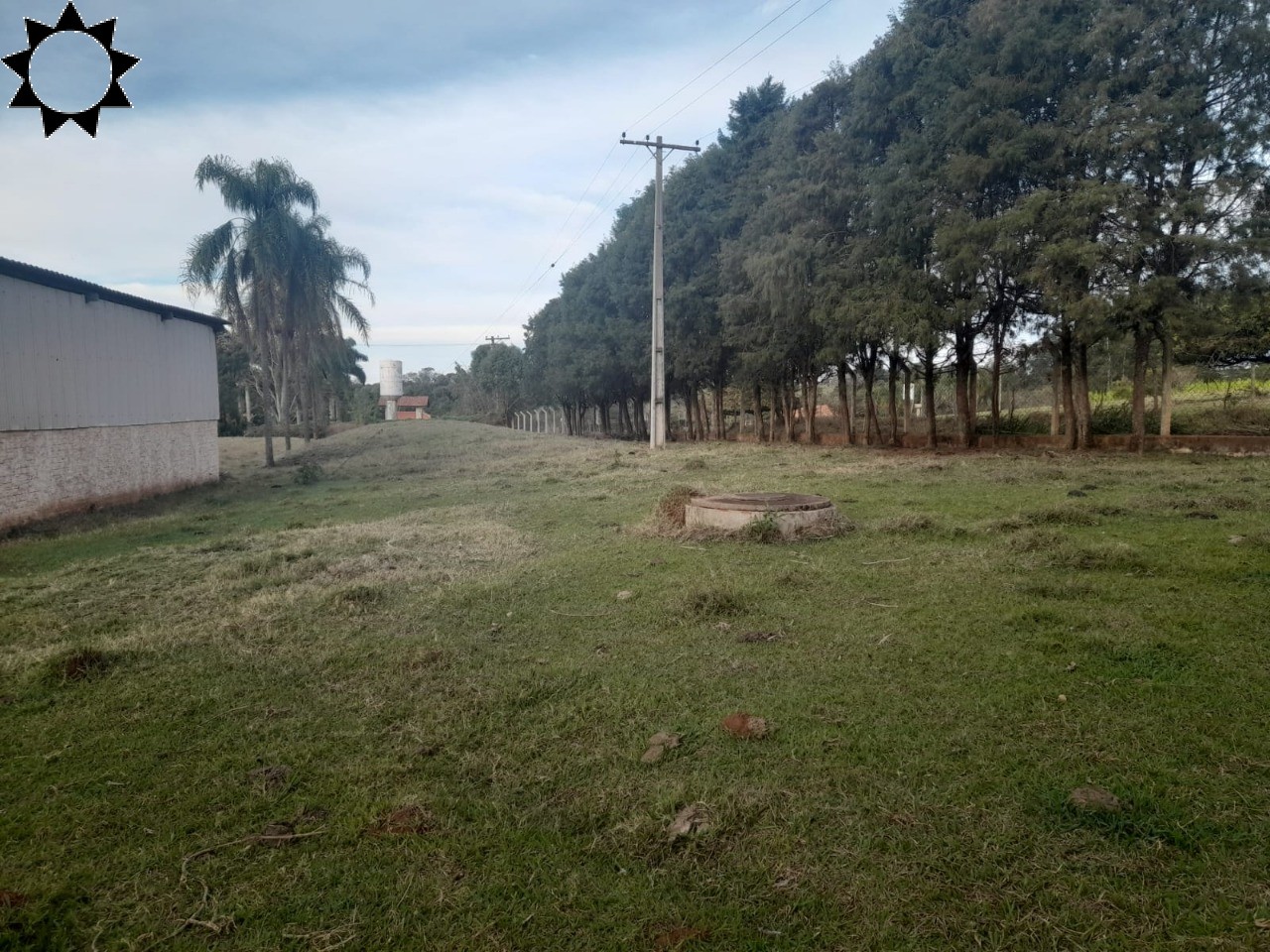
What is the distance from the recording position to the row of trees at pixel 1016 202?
16703mm

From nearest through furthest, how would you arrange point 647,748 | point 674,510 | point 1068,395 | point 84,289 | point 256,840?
point 256,840 → point 647,748 → point 674,510 → point 84,289 → point 1068,395

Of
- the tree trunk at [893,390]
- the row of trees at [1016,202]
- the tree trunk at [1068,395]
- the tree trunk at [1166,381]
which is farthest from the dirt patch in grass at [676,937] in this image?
the tree trunk at [893,390]

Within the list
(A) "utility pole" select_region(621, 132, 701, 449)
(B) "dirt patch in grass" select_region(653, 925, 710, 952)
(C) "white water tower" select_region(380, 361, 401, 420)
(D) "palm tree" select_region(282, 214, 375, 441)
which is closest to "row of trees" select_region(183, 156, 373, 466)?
(D) "palm tree" select_region(282, 214, 375, 441)

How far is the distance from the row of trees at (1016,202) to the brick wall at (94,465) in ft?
56.5

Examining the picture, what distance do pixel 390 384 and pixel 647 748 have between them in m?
90.2

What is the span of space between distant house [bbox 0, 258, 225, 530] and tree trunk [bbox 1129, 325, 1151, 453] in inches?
872

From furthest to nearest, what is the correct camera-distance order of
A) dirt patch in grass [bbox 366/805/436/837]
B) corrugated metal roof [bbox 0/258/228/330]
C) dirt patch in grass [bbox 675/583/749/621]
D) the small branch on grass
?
corrugated metal roof [bbox 0/258/228/330] < dirt patch in grass [bbox 675/583/749/621] < dirt patch in grass [bbox 366/805/436/837] < the small branch on grass

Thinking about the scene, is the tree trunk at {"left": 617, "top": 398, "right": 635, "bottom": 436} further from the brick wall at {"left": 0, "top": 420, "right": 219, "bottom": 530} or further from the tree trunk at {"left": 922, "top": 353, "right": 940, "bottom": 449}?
the brick wall at {"left": 0, "top": 420, "right": 219, "bottom": 530}

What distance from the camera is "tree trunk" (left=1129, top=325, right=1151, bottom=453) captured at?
17953mm

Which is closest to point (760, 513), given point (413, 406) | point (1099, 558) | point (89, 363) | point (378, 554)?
point (1099, 558)

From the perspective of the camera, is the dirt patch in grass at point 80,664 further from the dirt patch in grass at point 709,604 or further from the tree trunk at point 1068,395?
the tree trunk at point 1068,395

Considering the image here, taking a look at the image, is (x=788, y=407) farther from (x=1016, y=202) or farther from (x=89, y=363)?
(x=89, y=363)

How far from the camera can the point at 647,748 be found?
3.90 m

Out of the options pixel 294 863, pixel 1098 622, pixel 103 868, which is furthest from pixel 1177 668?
pixel 103 868
